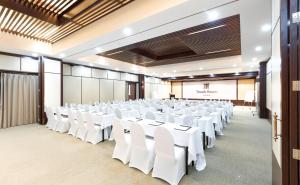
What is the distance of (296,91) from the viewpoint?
60.5 inches

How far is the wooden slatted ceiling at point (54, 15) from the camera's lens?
4.03 meters

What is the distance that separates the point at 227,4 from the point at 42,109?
8425mm

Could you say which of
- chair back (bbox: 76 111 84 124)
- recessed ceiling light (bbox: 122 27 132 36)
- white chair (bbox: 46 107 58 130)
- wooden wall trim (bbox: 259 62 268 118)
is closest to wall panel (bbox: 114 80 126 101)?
white chair (bbox: 46 107 58 130)

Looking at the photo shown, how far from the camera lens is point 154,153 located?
3090 mm

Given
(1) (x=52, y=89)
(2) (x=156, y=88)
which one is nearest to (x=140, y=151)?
(1) (x=52, y=89)

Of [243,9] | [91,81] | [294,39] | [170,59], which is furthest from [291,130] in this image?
[91,81]

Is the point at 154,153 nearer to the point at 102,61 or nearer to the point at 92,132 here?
the point at 92,132

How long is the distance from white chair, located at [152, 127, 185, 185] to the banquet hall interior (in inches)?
0.7

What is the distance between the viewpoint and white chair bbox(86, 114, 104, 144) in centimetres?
464

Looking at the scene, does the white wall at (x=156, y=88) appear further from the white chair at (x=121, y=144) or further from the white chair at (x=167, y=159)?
the white chair at (x=167, y=159)

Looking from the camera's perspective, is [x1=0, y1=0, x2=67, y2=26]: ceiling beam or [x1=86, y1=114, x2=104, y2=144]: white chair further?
[x1=86, y1=114, x2=104, y2=144]: white chair

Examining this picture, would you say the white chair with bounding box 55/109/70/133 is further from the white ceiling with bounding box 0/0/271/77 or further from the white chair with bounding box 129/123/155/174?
the white chair with bounding box 129/123/155/174

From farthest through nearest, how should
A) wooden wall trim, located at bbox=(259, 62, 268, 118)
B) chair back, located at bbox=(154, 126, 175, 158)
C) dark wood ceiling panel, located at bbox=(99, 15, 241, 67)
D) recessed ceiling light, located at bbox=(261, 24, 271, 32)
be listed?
wooden wall trim, located at bbox=(259, 62, 268, 118) → dark wood ceiling panel, located at bbox=(99, 15, 241, 67) → recessed ceiling light, located at bbox=(261, 24, 271, 32) → chair back, located at bbox=(154, 126, 175, 158)

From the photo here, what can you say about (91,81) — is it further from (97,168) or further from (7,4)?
(97,168)
